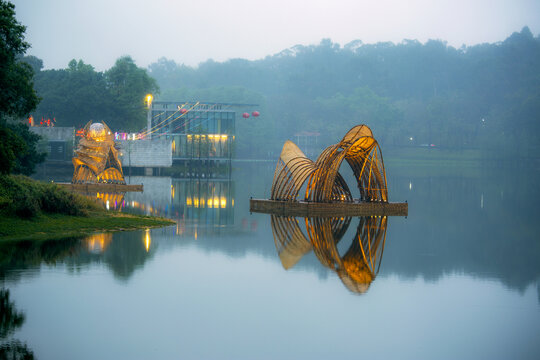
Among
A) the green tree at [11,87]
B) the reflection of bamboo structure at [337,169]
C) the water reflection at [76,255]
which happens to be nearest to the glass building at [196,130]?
the reflection of bamboo structure at [337,169]

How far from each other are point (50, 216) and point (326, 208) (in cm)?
1301

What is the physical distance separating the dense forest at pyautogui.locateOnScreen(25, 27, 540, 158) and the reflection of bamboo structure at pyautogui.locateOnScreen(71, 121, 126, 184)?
44837 mm

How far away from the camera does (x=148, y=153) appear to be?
85812 millimetres

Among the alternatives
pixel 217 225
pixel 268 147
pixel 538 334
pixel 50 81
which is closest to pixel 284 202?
pixel 217 225

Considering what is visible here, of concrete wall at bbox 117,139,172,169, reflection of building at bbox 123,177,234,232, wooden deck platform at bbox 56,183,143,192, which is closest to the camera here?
reflection of building at bbox 123,177,234,232

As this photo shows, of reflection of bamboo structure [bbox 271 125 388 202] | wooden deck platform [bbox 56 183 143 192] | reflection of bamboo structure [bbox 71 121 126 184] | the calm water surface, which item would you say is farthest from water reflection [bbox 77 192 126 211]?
the calm water surface

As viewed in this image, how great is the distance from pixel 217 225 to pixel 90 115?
70.6 meters

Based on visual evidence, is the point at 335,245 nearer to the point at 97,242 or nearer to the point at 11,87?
the point at 97,242

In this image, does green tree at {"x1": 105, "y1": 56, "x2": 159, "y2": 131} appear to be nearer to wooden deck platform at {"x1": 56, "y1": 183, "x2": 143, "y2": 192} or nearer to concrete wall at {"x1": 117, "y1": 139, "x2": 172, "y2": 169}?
concrete wall at {"x1": 117, "y1": 139, "x2": 172, "y2": 169}

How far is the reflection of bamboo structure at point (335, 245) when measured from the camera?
61.4ft

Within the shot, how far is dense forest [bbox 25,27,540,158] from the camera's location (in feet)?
324

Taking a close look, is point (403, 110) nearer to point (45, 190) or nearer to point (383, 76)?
point (383, 76)

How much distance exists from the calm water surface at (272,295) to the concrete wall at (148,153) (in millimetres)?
57624

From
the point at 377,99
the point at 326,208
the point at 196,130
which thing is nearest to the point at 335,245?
the point at 326,208
